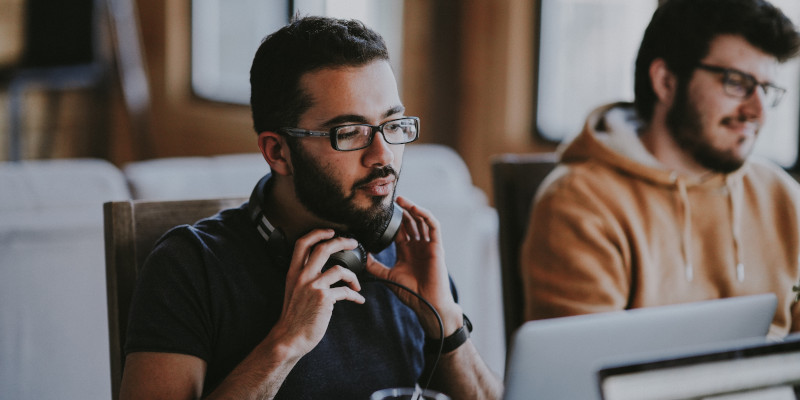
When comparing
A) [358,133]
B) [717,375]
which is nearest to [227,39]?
[358,133]

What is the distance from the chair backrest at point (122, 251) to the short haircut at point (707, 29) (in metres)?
1.14

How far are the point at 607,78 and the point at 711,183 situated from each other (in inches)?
77.5

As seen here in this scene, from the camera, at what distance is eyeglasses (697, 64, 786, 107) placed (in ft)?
5.34

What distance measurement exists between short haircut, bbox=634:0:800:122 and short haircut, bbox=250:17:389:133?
794 millimetres

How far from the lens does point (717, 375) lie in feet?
2.75

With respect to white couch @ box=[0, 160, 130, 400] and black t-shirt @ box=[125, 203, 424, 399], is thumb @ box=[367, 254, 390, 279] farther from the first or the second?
white couch @ box=[0, 160, 130, 400]

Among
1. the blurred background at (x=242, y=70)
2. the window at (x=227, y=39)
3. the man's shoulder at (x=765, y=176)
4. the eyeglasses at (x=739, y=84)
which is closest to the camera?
the eyeglasses at (x=739, y=84)

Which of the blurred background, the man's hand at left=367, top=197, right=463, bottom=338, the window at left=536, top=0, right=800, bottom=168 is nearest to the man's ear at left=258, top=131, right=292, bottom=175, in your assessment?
the man's hand at left=367, top=197, right=463, bottom=338

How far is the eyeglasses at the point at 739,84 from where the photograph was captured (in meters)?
1.63

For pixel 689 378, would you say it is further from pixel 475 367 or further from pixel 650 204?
pixel 650 204

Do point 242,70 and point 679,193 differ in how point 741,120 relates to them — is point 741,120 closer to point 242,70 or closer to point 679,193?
point 679,193

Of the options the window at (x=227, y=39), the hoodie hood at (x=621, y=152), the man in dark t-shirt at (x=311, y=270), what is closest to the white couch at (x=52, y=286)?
the man in dark t-shirt at (x=311, y=270)

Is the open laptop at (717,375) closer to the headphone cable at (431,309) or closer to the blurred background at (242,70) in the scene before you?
the headphone cable at (431,309)

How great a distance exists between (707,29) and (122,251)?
126cm
